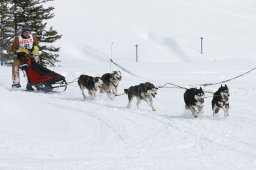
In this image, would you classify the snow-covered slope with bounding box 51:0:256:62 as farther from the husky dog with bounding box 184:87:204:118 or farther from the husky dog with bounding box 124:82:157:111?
the husky dog with bounding box 184:87:204:118

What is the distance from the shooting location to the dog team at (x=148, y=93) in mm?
11180

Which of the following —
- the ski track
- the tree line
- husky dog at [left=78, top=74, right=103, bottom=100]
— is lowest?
the ski track

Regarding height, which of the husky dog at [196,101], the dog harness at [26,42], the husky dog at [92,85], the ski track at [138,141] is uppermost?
the dog harness at [26,42]

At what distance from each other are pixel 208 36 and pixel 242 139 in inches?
1444

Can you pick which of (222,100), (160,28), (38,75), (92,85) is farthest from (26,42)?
(160,28)

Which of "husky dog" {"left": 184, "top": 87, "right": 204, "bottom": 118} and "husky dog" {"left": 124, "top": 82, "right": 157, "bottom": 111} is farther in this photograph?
"husky dog" {"left": 124, "top": 82, "right": 157, "bottom": 111}

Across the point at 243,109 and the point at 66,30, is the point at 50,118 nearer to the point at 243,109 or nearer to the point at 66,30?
the point at 243,109

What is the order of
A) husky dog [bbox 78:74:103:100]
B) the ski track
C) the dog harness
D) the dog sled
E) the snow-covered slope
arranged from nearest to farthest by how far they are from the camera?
1. the ski track
2. husky dog [bbox 78:74:103:100]
3. the dog sled
4. the dog harness
5. the snow-covered slope

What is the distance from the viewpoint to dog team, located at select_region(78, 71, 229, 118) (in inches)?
440

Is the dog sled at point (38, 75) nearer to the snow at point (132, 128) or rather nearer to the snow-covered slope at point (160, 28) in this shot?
the snow at point (132, 128)

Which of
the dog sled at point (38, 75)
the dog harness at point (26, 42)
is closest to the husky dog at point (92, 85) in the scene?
the dog sled at point (38, 75)

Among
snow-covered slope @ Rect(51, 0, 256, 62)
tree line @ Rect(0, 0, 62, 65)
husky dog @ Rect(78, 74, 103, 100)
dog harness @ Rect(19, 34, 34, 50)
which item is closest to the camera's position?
husky dog @ Rect(78, 74, 103, 100)

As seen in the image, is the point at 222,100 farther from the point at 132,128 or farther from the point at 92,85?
the point at 92,85

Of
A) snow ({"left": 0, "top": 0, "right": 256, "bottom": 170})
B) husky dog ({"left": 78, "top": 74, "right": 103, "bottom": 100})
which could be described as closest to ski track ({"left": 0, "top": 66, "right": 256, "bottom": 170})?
snow ({"left": 0, "top": 0, "right": 256, "bottom": 170})
